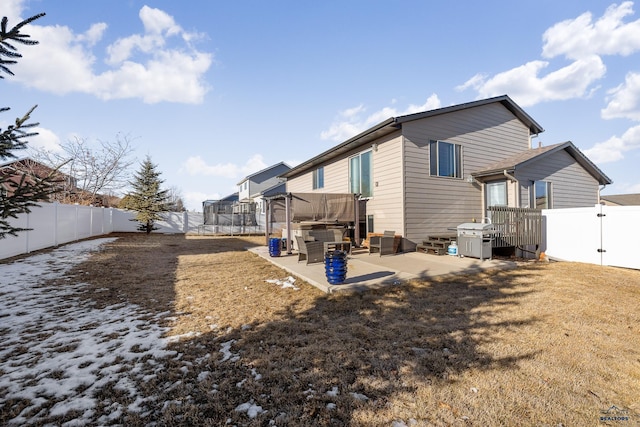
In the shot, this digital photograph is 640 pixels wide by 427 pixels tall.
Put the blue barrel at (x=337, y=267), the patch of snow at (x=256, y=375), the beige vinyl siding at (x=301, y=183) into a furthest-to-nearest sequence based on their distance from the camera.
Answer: the beige vinyl siding at (x=301, y=183) → the blue barrel at (x=337, y=267) → the patch of snow at (x=256, y=375)

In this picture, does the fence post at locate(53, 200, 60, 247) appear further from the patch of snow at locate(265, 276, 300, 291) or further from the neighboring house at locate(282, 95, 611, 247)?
the neighboring house at locate(282, 95, 611, 247)

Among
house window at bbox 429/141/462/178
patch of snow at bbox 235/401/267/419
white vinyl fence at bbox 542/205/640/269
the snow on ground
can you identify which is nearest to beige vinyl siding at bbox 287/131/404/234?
house window at bbox 429/141/462/178

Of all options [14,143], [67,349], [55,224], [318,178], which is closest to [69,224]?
[55,224]

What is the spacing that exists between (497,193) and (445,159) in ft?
8.91

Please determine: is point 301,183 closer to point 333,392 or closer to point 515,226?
point 515,226

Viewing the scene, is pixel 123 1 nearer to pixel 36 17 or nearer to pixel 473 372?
pixel 36 17

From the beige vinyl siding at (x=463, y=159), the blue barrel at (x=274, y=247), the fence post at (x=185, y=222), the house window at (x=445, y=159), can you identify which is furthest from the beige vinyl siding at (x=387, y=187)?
the fence post at (x=185, y=222)

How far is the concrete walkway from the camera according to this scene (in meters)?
5.74

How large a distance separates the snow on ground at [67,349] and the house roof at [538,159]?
11.7m

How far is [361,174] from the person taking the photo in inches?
476

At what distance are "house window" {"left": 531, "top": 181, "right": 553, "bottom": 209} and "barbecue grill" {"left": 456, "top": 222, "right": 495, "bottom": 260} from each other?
4316 millimetres

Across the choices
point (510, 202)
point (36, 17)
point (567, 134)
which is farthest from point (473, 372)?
point (567, 134)

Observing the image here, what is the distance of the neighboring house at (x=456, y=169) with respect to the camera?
988 centimetres

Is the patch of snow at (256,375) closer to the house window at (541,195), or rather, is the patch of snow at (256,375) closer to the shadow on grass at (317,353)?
the shadow on grass at (317,353)
